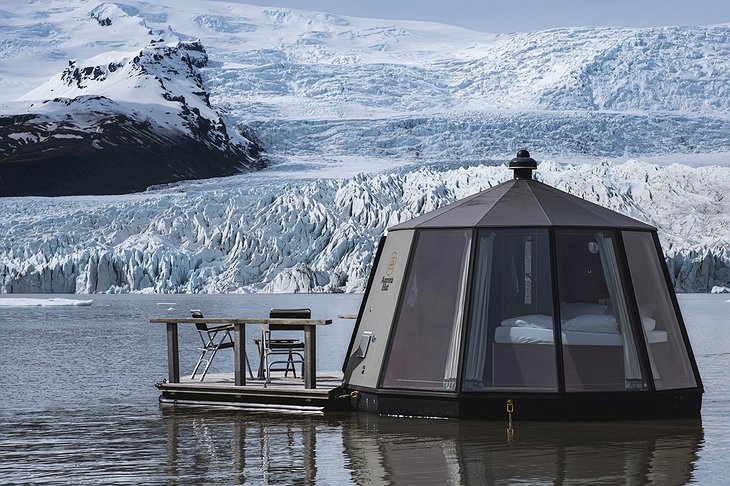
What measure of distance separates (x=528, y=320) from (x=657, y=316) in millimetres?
1556

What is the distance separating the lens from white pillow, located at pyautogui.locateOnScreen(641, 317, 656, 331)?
12008 millimetres

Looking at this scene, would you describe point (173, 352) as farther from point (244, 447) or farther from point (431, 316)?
point (244, 447)

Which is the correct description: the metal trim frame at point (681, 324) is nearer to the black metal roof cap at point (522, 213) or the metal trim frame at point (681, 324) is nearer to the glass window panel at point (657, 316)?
the glass window panel at point (657, 316)

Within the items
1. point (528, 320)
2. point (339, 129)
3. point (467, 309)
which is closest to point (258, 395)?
point (467, 309)

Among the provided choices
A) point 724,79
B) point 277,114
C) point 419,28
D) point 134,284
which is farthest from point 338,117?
point 419,28

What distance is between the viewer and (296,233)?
2094 inches

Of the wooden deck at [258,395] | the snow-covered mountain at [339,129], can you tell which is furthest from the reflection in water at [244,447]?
the snow-covered mountain at [339,129]

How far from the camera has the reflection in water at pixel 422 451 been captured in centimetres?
880

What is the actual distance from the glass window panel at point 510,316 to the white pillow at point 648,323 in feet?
3.48

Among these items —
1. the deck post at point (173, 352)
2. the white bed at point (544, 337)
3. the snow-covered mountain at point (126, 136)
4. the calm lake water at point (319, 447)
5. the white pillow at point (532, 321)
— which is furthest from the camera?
the snow-covered mountain at point (126, 136)

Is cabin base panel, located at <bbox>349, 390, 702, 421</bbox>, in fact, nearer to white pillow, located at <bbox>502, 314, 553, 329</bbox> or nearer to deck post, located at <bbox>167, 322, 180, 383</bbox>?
white pillow, located at <bbox>502, 314, 553, 329</bbox>

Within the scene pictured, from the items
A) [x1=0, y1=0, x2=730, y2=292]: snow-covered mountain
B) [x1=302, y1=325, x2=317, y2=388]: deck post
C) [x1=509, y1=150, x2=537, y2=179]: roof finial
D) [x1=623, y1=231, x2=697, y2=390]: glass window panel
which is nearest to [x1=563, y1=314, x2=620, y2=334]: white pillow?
[x1=623, y1=231, x2=697, y2=390]: glass window panel

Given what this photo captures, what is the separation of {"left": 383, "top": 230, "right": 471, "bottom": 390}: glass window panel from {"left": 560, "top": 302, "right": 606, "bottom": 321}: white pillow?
1.02m

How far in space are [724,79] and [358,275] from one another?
56106 millimetres
